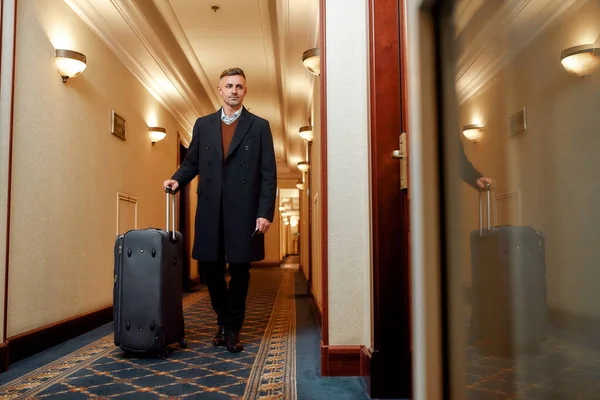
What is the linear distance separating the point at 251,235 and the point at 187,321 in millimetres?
1387

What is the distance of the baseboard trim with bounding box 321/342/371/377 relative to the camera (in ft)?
7.48

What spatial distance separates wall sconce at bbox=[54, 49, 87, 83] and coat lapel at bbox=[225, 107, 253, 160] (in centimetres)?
126

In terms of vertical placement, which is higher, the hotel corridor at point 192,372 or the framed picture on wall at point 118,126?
the framed picture on wall at point 118,126

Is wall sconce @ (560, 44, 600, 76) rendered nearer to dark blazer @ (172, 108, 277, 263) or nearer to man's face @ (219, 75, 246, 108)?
dark blazer @ (172, 108, 277, 263)

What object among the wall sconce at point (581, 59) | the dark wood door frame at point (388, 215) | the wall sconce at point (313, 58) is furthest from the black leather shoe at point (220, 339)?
the wall sconce at point (581, 59)

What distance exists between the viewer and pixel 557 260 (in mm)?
484

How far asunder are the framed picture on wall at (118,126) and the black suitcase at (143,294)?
205 centimetres

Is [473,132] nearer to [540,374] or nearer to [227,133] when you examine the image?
[540,374]

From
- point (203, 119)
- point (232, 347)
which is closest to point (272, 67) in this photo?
point (203, 119)

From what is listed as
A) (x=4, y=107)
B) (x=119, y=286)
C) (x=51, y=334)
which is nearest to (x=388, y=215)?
(x=119, y=286)

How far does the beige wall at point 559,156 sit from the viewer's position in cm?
44

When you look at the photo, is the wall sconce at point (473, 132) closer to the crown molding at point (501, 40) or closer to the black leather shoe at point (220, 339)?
the crown molding at point (501, 40)

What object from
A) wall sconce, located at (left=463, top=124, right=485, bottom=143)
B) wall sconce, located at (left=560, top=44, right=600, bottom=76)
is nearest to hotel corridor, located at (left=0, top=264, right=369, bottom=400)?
wall sconce, located at (left=463, top=124, right=485, bottom=143)

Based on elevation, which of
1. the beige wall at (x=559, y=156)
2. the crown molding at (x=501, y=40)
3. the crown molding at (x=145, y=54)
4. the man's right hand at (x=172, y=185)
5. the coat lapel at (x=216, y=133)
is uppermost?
the crown molding at (x=145, y=54)
